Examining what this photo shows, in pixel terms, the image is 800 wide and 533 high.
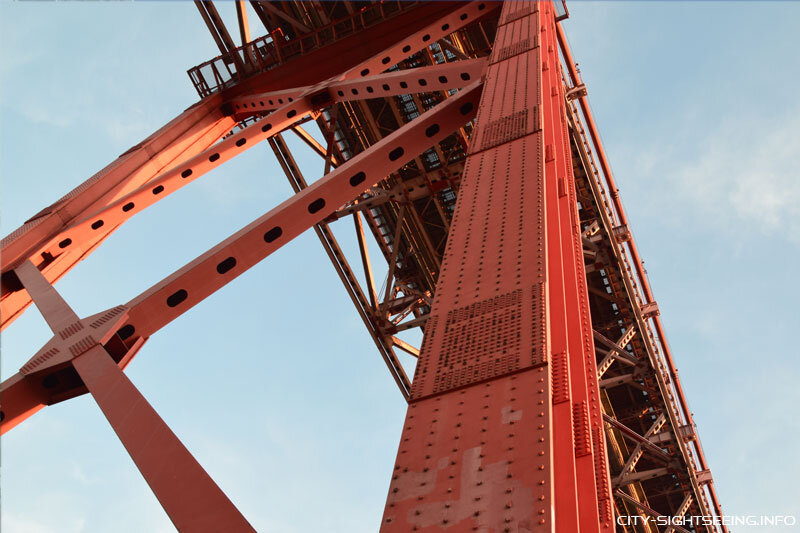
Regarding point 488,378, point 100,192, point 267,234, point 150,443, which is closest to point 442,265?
point 488,378

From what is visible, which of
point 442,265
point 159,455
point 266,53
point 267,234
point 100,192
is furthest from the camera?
point 266,53

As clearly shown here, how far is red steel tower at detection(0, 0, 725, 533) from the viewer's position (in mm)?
4453

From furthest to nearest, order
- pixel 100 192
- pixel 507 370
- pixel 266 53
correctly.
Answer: pixel 266 53 < pixel 100 192 < pixel 507 370

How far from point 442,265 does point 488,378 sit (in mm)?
1793

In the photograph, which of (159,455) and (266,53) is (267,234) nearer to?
(159,455)

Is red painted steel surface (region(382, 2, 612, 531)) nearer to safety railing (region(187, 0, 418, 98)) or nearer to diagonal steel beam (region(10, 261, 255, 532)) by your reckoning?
diagonal steel beam (region(10, 261, 255, 532))

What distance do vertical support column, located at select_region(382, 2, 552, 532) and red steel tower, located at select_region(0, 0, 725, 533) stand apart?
0.01 metres

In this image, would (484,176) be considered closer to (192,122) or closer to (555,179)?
(555,179)

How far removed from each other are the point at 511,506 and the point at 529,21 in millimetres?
10894

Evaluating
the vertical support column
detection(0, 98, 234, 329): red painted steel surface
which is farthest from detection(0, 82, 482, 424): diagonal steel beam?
detection(0, 98, 234, 329): red painted steel surface

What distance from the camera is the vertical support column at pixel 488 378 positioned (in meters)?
3.91

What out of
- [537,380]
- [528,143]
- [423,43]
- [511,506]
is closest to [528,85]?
[528,143]

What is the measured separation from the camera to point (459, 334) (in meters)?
5.55

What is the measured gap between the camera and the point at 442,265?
6543mm
